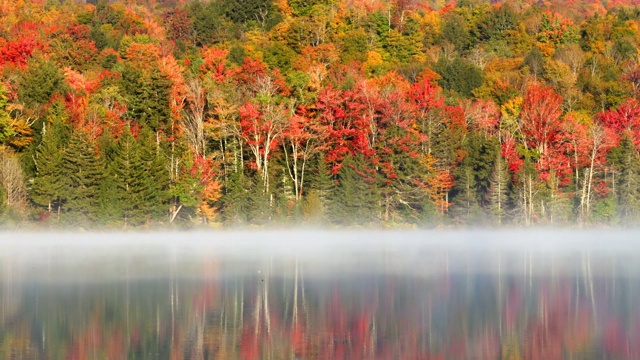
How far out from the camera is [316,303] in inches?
1155

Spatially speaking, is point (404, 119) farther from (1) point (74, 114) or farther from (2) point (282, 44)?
(2) point (282, 44)

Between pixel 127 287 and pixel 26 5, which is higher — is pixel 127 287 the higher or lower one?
the lower one

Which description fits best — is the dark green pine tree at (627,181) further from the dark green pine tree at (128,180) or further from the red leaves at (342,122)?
the dark green pine tree at (128,180)

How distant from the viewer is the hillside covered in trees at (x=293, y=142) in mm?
62844

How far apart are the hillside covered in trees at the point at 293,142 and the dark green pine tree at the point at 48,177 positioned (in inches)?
3.7

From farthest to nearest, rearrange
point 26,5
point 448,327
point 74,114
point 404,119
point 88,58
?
point 26,5
point 88,58
point 404,119
point 74,114
point 448,327

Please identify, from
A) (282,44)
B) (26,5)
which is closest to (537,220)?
(282,44)

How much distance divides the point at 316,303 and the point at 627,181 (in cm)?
4980

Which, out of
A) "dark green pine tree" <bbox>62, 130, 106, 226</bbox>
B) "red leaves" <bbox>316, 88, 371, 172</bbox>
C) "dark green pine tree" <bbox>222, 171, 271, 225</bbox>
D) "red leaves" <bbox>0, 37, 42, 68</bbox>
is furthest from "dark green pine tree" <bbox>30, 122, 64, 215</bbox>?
"red leaves" <bbox>0, 37, 42, 68</bbox>

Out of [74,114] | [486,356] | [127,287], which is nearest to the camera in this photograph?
[486,356]

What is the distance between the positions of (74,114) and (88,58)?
26.1 metres

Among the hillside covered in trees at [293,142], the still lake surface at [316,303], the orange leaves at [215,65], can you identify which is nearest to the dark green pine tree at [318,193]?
the hillside covered in trees at [293,142]

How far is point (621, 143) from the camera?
75438 mm

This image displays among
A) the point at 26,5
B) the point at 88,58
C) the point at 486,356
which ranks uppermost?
the point at 26,5
